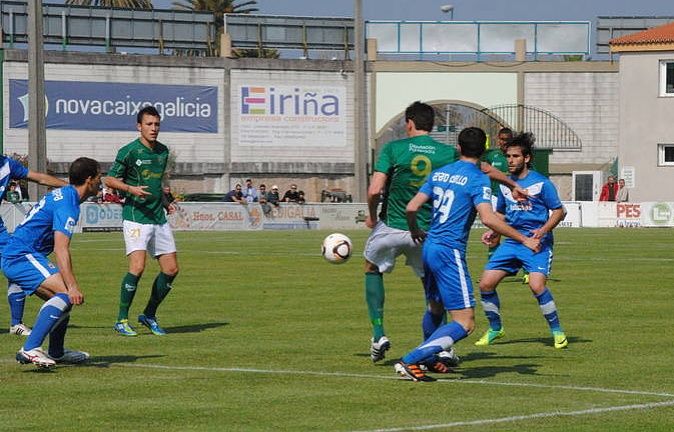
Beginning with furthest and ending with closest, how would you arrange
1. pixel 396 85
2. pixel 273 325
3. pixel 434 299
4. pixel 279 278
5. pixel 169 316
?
pixel 396 85, pixel 279 278, pixel 169 316, pixel 273 325, pixel 434 299

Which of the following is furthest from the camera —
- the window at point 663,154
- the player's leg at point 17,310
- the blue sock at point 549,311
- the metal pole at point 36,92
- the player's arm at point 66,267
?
the window at point 663,154

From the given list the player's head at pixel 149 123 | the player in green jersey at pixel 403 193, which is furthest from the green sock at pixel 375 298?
the player's head at pixel 149 123

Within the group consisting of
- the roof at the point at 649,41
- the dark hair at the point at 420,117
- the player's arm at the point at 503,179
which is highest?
the roof at the point at 649,41

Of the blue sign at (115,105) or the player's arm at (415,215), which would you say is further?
the blue sign at (115,105)

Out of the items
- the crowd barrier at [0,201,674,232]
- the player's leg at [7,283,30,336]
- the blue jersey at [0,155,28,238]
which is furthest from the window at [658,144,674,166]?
the blue jersey at [0,155,28,238]

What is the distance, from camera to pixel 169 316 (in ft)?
56.7

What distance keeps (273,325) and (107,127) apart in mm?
50936

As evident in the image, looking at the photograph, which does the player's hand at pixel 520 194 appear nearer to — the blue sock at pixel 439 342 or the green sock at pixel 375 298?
the green sock at pixel 375 298

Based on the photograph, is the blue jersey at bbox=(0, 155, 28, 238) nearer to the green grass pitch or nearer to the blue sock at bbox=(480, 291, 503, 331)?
the green grass pitch

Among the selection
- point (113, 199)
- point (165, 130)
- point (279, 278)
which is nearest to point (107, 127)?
point (165, 130)

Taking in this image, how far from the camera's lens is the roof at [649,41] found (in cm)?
6341

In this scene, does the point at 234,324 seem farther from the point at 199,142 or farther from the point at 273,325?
the point at 199,142

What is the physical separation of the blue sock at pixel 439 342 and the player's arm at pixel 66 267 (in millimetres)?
2632

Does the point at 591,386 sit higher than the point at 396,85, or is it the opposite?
the point at 396,85
